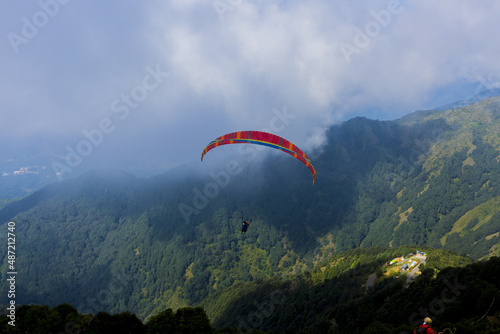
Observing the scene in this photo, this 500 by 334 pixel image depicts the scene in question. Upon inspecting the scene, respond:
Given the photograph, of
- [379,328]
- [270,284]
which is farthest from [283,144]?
[270,284]

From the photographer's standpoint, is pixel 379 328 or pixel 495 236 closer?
pixel 379 328

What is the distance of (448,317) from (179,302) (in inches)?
6715

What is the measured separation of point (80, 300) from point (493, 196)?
10408 inches

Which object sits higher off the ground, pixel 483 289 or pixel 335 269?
pixel 483 289

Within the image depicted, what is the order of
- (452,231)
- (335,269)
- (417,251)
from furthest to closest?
(452,231) → (335,269) → (417,251)

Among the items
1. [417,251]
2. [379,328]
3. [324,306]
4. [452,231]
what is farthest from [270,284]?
[452,231]

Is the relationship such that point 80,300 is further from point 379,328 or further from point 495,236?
point 495,236

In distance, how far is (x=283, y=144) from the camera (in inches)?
1829

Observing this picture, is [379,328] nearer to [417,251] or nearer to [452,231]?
[417,251]

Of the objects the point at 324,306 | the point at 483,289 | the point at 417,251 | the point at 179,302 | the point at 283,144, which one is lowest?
the point at 179,302

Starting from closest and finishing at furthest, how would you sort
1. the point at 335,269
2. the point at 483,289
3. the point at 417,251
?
the point at 483,289 → the point at 417,251 → the point at 335,269

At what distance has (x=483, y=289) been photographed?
33.8 metres

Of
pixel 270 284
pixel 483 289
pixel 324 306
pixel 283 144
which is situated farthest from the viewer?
pixel 270 284

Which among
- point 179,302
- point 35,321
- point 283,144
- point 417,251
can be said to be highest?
point 283,144
